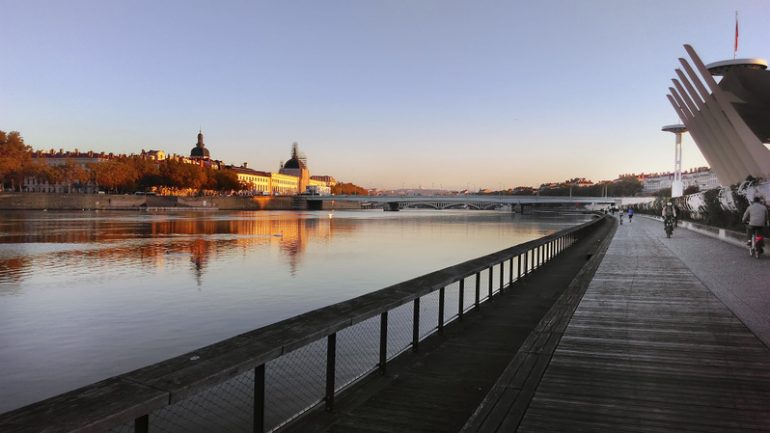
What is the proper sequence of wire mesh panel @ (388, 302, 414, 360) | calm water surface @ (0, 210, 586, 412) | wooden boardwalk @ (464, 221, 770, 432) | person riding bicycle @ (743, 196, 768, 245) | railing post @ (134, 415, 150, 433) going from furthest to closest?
person riding bicycle @ (743, 196, 768, 245)
calm water surface @ (0, 210, 586, 412)
wire mesh panel @ (388, 302, 414, 360)
wooden boardwalk @ (464, 221, 770, 432)
railing post @ (134, 415, 150, 433)

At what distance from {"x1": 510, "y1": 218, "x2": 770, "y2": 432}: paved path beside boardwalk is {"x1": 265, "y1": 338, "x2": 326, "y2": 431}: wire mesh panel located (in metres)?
3.23

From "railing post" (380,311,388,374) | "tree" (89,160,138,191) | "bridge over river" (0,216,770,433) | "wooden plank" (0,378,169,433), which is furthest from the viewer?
"tree" (89,160,138,191)

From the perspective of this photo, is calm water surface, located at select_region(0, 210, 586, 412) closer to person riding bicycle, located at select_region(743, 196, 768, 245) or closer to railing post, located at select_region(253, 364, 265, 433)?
railing post, located at select_region(253, 364, 265, 433)

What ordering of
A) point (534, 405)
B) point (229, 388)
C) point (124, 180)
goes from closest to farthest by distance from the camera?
point (534, 405)
point (229, 388)
point (124, 180)

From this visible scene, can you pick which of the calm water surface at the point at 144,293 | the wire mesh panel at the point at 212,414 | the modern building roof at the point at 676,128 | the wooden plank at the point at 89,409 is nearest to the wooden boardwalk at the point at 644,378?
the wooden plank at the point at 89,409

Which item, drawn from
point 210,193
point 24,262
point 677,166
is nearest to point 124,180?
point 210,193

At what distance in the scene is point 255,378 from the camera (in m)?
4.26

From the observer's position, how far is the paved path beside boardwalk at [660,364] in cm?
467

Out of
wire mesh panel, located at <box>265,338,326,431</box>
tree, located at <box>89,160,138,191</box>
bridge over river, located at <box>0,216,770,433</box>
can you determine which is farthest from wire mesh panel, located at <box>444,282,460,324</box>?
tree, located at <box>89,160,138,191</box>

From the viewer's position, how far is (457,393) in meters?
5.98

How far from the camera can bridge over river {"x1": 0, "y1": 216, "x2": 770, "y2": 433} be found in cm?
357

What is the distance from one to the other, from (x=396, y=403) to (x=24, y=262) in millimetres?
27000

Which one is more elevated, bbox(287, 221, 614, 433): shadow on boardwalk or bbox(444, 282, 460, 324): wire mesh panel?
bbox(287, 221, 614, 433): shadow on boardwalk

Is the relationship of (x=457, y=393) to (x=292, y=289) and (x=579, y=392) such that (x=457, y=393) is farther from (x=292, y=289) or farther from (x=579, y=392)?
(x=292, y=289)
